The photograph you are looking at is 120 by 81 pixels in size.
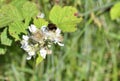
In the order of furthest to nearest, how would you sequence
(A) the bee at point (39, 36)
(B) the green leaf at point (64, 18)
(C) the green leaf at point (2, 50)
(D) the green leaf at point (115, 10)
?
(D) the green leaf at point (115, 10)
(C) the green leaf at point (2, 50)
(B) the green leaf at point (64, 18)
(A) the bee at point (39, 36)

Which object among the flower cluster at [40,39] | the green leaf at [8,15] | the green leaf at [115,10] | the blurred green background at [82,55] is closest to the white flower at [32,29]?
the flower cluster at [40,39]

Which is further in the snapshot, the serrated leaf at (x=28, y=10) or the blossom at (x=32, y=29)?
the serrated leaf at (x=28, y=10)

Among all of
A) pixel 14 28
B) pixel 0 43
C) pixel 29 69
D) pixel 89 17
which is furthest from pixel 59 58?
pixel 14 28

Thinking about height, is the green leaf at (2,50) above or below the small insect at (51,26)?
below

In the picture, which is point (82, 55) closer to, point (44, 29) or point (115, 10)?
point (115, 10)

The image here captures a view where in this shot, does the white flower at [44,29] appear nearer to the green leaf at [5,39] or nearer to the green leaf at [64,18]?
the green leaf at [64,18]

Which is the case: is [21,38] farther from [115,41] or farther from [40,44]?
[115,41]
